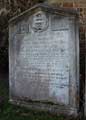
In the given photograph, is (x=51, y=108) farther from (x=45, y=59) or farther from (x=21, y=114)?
(x=45, y=59)

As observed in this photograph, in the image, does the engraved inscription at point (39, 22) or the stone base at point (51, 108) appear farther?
the engraved inscription at point (39, 22)

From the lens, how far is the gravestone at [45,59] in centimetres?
545

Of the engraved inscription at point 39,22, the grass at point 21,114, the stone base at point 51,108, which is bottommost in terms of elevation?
the grass at point 21,114

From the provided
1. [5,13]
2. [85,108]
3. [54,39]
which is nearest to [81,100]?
[85,108]

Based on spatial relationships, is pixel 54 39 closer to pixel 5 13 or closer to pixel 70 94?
pixel 70 94

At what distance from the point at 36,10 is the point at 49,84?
127 centimetres

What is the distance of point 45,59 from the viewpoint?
5.71m

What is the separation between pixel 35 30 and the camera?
5.82 metres

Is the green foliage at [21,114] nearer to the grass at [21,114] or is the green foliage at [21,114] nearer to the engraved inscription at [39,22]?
the grass at [21,114]

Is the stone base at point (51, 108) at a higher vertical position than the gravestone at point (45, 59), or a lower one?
lower

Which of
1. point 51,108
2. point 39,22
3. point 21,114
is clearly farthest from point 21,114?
point 39,22

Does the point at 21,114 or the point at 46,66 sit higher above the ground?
the point at 46,66

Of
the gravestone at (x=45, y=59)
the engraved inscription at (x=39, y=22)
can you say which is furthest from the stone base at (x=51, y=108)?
the engraved inscription at (x=39, y=22)

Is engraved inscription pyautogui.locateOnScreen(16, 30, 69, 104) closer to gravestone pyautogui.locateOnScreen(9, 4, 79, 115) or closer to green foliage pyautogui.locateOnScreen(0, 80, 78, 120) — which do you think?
gravestone pyautogui.locateOnScreen(9, 4, 79, 115)
